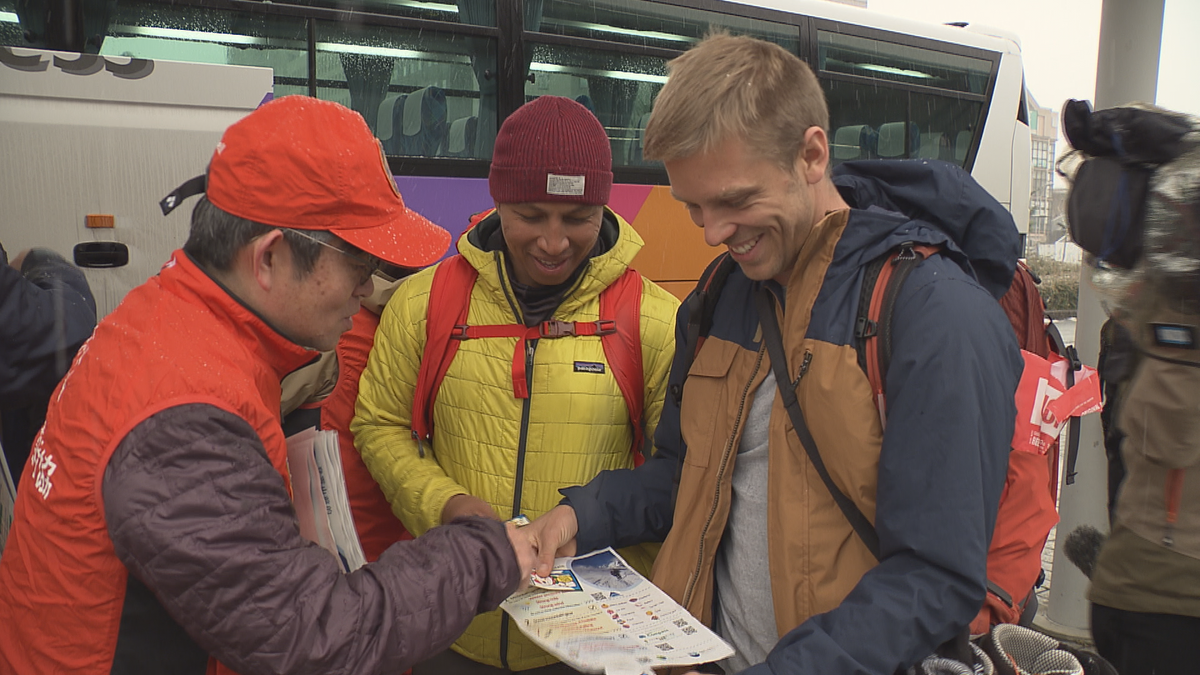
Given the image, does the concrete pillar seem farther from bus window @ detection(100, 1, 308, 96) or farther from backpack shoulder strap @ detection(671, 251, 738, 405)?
bus window @ detection(100, 1, 308, 96)

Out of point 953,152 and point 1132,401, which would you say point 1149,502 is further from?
point 953,152

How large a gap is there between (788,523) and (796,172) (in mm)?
610

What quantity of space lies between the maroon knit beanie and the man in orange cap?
775mm

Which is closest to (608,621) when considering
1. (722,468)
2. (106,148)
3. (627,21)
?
(722,468)

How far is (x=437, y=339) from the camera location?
241 centimetres

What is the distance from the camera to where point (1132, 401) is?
2131 millimetres

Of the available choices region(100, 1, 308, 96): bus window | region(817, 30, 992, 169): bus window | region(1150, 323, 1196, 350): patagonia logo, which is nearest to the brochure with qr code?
region(1150, 323, 1196, 350): patagonia logo

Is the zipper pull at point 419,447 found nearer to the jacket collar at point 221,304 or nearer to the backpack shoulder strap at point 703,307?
the backpack shoulder strap at point 703,307

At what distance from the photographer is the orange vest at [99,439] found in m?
1.31

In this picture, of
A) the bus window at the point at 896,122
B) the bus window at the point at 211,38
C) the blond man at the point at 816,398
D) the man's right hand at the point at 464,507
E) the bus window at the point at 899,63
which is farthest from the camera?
the bus window at the point at 896,122

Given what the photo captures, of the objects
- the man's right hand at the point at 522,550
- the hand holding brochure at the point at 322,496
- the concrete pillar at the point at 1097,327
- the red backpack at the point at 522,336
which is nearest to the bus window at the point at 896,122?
the concrete pillar at the point at 1097,327

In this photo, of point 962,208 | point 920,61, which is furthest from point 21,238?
point 920,61

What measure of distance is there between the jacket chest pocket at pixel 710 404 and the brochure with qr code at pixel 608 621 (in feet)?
0.96

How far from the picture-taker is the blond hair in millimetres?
1583
